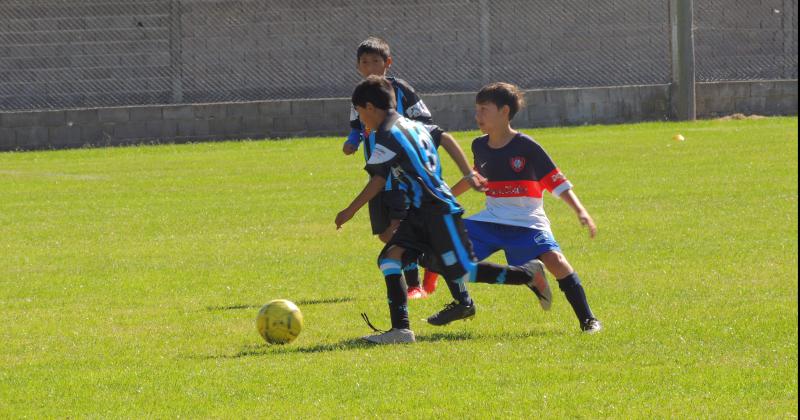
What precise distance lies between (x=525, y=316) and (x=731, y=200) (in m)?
5.98

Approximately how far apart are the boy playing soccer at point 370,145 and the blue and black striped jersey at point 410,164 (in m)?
0.44

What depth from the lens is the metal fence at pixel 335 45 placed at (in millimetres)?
24578

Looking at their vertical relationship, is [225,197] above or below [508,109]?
below

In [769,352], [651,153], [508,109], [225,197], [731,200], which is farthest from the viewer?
[651,153]

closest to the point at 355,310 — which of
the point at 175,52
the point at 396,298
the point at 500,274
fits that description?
the point at 396,298

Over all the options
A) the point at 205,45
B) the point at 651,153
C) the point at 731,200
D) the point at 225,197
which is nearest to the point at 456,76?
the point at 205,45

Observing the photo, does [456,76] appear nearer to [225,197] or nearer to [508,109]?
[225,197]

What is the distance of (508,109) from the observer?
729 centimetres

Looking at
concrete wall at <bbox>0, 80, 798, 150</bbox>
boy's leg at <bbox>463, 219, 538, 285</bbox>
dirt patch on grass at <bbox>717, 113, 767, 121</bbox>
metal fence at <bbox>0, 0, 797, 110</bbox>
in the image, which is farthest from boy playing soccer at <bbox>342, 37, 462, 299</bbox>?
dirt patch on grass at <bbox>717, 113, 767, 121</bbox>

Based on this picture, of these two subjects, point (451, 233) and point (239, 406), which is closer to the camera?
point (239, 406)

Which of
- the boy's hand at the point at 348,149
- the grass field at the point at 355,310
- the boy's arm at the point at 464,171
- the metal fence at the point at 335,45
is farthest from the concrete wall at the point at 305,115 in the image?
the boy's arm at the point at 464,171

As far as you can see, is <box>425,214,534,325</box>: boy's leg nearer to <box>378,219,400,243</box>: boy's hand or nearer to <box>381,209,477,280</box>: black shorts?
<box>381,209,477,280</box>: black shorts

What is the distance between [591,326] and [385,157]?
1481 mm

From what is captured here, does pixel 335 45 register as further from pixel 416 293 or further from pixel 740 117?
pixel 416 293
